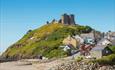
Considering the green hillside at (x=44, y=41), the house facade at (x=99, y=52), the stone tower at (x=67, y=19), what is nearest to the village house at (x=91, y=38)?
the green hillside at (x=44, y=41)

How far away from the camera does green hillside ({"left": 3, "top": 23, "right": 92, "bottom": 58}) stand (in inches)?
3430

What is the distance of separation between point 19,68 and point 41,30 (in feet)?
149

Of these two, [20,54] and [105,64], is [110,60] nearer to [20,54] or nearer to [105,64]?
[105,64]

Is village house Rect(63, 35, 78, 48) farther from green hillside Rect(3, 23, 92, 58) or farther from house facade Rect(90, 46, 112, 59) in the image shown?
house facade Rect(90, 46, 112, 59)

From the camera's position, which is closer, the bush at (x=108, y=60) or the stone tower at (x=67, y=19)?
the bush at (x=108, y=60)

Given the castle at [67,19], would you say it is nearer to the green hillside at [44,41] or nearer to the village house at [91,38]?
the green hillside at [44,41]

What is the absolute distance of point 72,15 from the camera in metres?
114

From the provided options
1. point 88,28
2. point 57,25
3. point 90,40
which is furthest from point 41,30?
point 90,40

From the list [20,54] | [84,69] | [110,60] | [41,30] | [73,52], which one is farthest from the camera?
[41,30]

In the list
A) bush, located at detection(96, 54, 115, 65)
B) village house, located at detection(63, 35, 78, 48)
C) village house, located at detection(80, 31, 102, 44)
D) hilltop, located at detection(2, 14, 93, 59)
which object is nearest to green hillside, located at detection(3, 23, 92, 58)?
hilltop, located at detection(2, 14, 93, 59)

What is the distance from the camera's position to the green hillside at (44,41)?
87.1m

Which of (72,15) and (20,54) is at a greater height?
(72,15)

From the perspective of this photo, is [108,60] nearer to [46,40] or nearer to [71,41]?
[71,41]

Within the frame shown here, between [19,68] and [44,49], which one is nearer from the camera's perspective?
[19,68]
